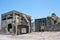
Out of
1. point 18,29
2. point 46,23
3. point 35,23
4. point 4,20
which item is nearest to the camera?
point 18,29

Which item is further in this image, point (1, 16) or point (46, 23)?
point (46, 23)

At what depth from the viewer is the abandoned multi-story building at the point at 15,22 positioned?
25.0 meters

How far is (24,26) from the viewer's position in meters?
26.5

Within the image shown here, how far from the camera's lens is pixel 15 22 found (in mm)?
24938

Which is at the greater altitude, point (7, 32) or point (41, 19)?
point (41, 19)

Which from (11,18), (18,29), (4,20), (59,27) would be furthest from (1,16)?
(59,27)

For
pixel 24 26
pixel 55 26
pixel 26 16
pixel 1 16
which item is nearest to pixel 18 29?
pixel 24 26

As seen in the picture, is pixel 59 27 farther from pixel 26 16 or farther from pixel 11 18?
pixel 11 18

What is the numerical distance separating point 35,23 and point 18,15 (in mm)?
10849

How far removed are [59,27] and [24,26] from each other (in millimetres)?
8475

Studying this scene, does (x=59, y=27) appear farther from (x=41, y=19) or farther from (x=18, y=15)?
(x=18, y=15)

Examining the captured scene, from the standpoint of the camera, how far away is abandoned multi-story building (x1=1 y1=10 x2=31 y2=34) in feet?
82.1

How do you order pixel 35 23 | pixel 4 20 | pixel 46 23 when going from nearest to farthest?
pixel 4 20, pixel 46 23, pixel 35 23

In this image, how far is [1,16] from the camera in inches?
1110
